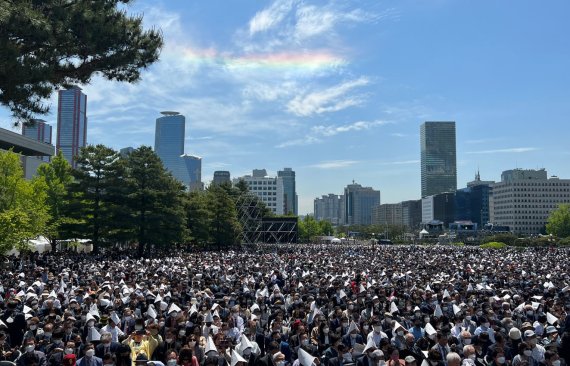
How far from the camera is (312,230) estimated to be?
12644cm

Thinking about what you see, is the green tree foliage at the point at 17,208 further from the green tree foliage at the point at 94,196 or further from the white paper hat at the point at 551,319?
the white paper hat at the point at 551,319

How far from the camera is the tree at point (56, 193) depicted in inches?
1516

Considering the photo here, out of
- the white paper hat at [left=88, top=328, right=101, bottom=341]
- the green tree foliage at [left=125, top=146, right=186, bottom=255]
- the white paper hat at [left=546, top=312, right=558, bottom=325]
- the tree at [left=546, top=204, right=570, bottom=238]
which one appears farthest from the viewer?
the tree at [left=546, top=204, right=570, bottom=238]

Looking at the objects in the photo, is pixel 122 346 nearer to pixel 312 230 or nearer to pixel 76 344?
pixel 76 344

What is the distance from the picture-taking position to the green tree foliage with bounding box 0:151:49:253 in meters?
24.8

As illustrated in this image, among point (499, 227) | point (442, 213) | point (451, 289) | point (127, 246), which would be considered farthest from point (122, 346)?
point (442, 213)

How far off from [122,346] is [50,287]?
10215mm

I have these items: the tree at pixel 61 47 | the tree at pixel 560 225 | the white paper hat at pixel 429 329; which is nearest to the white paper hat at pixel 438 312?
the white paper hat at pixel 429 329

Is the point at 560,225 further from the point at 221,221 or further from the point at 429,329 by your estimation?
the point at 429,329

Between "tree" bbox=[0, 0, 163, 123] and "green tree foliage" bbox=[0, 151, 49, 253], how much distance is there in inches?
635

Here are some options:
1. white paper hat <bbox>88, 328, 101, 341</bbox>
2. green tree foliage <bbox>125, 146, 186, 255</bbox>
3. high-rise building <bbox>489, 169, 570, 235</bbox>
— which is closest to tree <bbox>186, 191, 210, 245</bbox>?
green tree foliage <bbox>125, 146, 186, 255</bbox>

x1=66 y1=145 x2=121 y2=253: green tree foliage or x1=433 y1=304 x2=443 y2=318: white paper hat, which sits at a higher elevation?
Answer: x1=66 y1=145 x2=121 y2=253: green tree foliage

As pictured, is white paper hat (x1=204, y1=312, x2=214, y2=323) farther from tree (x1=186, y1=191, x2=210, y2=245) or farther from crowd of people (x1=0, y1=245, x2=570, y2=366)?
tree (x1=186, y1=191, x2=210, y2=245)

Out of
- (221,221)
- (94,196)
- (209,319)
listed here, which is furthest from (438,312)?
(221,221)
